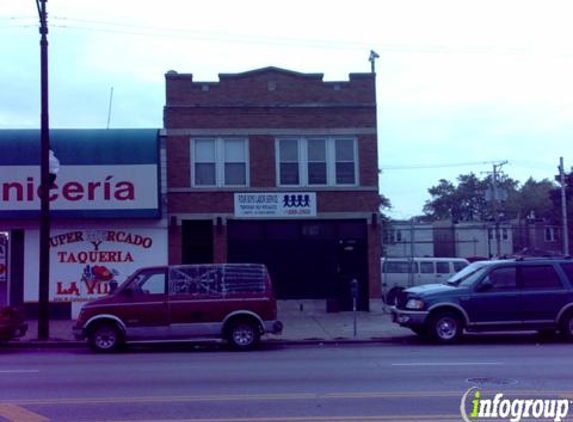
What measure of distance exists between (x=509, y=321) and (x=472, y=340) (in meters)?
1.16

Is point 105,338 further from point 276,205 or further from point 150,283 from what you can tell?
point 276,205

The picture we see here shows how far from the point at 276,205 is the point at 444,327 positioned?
839 cm

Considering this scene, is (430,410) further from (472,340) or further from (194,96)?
(194,96)

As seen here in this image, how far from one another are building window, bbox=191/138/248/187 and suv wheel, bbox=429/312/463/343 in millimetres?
9027

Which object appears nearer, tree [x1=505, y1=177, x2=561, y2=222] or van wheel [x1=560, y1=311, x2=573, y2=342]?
van wheel [x1=560, y1=311, x2=573, y2=342]

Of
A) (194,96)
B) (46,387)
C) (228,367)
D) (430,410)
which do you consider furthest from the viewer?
(194,96)

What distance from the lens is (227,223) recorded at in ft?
78.8

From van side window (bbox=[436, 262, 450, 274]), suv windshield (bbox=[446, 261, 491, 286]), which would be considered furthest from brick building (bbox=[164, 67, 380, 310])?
van side window (bbox=[436, 262, 450, 274])

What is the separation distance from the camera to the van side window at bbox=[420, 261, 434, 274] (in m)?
29.9

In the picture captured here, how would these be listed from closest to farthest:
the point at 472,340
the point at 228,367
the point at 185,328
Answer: the point at 228,367, the point at 185,328, the point at 472,340

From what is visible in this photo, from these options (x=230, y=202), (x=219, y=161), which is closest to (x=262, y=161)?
(x=219, y=161)

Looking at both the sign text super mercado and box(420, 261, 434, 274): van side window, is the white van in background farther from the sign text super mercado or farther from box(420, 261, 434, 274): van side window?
the sign text super mercado

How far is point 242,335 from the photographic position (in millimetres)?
16562

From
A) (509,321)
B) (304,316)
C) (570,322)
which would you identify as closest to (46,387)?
(509,321)
